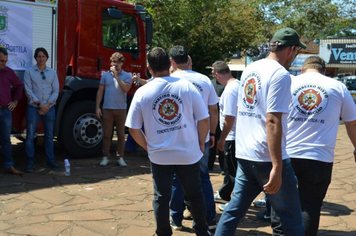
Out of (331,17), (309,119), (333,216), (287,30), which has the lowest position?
(333,216)

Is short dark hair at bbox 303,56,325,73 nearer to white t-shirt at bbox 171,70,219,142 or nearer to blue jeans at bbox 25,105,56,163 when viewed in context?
white t-shirt at bbox 171,70,219,142

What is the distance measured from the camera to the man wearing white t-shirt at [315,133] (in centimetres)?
359

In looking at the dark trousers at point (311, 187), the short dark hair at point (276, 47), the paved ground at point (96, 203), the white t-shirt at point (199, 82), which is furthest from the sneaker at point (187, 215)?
the short dark hair at point (276, 47)

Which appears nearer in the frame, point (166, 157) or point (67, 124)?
point (166, 157)

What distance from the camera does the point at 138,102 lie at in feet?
11.4

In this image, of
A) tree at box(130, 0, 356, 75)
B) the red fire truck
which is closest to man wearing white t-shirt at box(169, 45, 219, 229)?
the red fire truck

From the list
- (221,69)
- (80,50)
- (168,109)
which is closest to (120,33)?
(80,50)

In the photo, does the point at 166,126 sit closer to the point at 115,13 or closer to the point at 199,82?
the point at 199,82

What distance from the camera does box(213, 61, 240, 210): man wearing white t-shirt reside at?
14.7ft

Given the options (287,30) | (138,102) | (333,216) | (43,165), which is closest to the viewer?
(287,30)

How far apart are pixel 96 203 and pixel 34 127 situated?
2.15m

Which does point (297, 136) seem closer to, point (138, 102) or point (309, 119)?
point (309, 119)

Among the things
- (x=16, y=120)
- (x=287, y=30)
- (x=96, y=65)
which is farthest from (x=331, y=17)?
(x=287, y=30)

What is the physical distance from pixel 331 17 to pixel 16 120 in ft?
64.7
